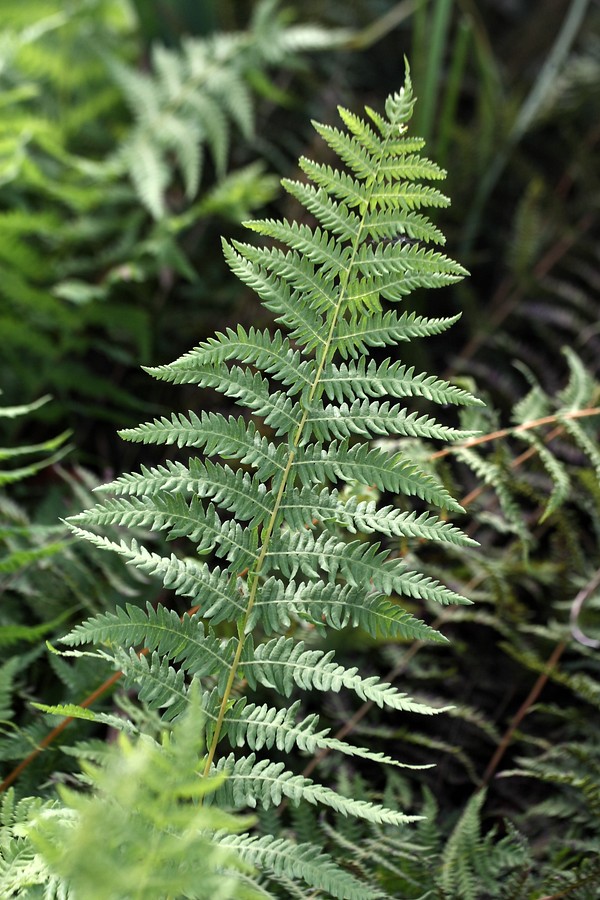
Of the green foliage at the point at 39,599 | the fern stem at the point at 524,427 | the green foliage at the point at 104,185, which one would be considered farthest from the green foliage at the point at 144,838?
the green foliage at the point at 104,185

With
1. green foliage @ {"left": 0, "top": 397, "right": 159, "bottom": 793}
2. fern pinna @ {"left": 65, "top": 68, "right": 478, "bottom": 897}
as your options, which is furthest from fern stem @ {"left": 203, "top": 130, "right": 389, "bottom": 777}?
green foliage @ {"left": 0, "top": 397, "right": 159, "bottom": 793}

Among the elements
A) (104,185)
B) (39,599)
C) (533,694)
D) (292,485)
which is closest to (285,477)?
(292,485)

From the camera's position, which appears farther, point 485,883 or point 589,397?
point 589,397

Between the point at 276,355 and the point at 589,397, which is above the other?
the point at 589,397

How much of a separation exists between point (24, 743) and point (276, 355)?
516 mm

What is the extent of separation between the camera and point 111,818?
554mm

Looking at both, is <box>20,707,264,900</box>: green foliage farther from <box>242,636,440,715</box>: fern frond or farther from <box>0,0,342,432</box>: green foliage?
<box>0,0,342,432</box>: green foliage

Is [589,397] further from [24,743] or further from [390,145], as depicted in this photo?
[24,743]

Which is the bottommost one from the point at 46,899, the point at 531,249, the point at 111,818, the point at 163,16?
the point at 46,899

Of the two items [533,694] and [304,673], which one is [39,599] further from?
[533,694]

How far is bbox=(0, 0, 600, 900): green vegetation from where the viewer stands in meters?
0.74

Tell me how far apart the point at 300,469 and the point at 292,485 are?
18mm

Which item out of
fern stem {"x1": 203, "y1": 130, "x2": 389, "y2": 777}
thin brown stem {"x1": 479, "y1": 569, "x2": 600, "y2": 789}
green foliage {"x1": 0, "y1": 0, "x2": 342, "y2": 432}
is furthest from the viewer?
green foliage {"x1": 0, "y1": 0, "x2": 342, "y2": 432}

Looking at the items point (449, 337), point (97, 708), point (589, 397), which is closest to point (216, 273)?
point (449, 337)
